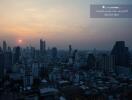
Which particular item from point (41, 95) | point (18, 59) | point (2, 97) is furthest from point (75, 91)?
point (18, 59)

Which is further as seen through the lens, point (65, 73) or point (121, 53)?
point (121, 53)

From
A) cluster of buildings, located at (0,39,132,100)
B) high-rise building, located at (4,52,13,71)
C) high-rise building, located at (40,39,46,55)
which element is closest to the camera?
cluster of buildings, located at (0,39,132,100)

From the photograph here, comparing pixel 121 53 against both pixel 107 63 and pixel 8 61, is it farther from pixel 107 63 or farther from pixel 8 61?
pixel 8 61

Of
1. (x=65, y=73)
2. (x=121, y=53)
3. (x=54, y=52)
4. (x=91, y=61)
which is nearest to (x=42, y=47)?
(x=54, y=52)

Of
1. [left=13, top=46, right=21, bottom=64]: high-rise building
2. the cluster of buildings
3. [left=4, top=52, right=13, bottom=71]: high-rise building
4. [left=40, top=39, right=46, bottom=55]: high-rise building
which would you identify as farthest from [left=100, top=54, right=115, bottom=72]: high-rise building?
[left=4, top=52, right=13, bottom=71]: high-rise building

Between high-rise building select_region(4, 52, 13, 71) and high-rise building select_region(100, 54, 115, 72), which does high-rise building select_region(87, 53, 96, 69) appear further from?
high-rise building select_region(4, 52, 13, 71)

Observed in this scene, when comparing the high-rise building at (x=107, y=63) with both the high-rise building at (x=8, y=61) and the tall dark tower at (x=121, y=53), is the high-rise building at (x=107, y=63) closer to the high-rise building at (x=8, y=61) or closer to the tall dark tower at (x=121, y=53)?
the tall dark tower at (x=121, y=53)

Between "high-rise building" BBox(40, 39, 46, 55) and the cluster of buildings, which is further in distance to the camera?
"high-rise building" BBox(40, 39, 46, 55)
